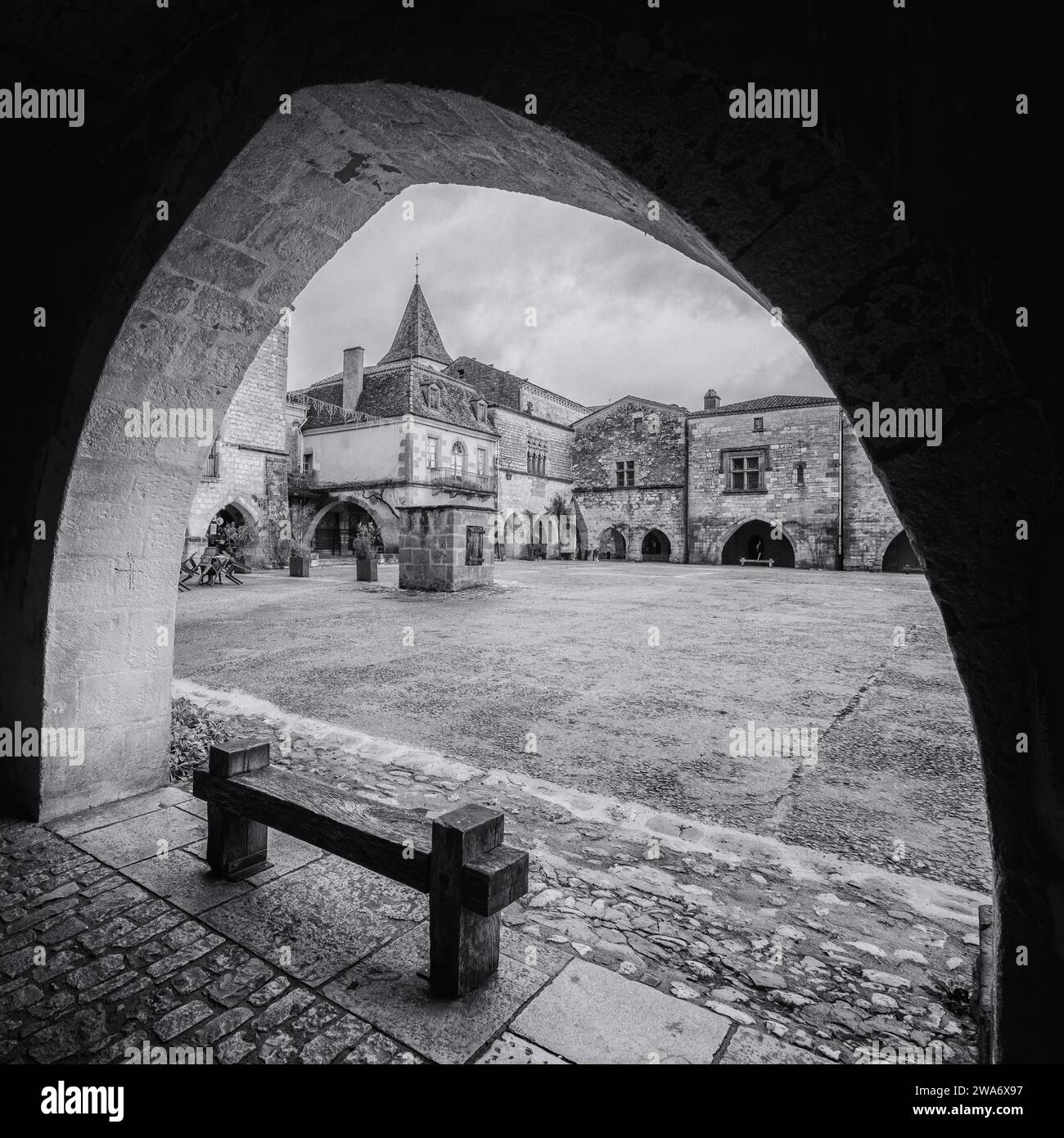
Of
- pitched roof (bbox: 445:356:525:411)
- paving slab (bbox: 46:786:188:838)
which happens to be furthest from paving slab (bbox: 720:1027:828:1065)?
pitched roof (bbox: 445:356:525:411)

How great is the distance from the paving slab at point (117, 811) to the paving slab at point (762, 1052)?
241 centimetres

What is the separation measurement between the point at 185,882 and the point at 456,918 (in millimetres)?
1123

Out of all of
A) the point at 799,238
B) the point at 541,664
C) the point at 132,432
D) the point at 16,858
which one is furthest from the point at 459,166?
the point at 541,664

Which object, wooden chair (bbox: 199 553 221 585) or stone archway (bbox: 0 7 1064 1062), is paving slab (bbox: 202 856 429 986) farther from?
wooden chair (bbox: 199 553 221 585)

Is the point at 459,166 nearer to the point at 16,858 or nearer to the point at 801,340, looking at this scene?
the point at 801,340

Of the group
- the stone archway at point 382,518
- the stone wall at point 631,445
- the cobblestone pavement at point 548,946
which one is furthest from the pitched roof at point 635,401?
the cobblestone pavement at point 548,946

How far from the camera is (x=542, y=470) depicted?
111 ft

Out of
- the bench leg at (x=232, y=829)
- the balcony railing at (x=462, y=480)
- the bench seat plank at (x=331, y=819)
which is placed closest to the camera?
the bench seat plank at (x=331, y=819)

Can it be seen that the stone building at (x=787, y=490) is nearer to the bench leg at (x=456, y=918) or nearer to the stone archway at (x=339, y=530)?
the stone archway at (x=339, y=530)

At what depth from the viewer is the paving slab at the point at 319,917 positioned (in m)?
1.75

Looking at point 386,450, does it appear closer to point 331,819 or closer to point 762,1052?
point 331,819

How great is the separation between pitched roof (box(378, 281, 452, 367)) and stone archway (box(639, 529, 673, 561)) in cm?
1601

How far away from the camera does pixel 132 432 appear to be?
258 centimetres

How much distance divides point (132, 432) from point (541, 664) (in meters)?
3.75
